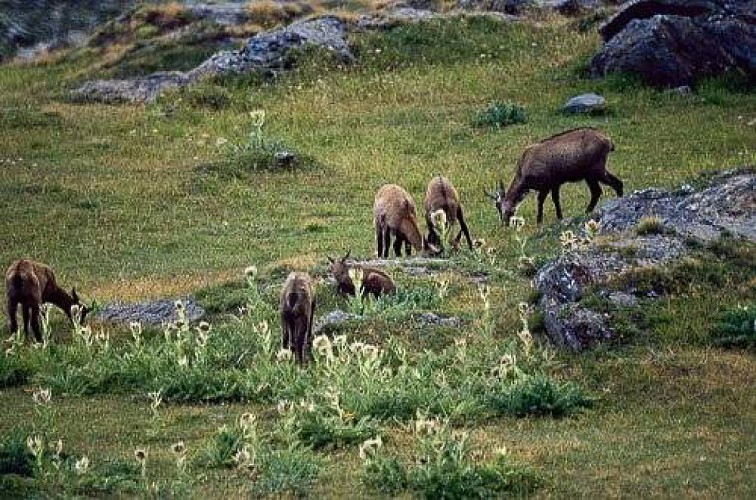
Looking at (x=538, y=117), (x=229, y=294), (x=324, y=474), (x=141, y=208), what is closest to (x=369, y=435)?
(x=324, y=474)

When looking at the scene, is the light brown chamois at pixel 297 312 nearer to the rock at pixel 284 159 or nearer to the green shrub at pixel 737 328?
the green shrub at pixel 737 328

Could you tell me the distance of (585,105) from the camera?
102 ft

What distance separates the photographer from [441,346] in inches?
575

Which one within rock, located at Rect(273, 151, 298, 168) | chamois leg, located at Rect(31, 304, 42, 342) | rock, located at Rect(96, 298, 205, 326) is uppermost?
chamois leg, located at Rect(31, 304, 42, 342)

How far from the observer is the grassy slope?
1148 centimetres

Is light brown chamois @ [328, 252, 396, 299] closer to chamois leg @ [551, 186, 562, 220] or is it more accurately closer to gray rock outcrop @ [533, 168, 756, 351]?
gray rock outcrop @ [533, 168, 756, 351]

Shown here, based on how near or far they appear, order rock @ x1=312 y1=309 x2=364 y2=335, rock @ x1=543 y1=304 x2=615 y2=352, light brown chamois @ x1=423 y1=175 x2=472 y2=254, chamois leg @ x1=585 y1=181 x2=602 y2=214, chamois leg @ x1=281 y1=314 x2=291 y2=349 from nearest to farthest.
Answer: rock @ x1=543 y1=304 x2=615 y2=352 → chamois leg @ x1=281 y1=314 x2=291 y2=349 → rock @ x1=312 y1=309 x2=364 y2=335 → light brown chamois @ x1=423 y1=175 x2=472 y2=254 → chamois leg @ x1=585 y1=181 x2=602 y2=214

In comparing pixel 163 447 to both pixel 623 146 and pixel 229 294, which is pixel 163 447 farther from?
pixel 623 146

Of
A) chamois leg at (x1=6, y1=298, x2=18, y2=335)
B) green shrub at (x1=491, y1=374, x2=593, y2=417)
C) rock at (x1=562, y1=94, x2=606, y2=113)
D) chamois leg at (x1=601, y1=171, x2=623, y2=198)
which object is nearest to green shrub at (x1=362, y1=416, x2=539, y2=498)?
green shrub at (x1=491, y1=374, x2=593, y2=417)

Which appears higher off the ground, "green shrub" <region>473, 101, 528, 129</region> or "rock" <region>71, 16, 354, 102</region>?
"rock" <region>71, 16, 354, 102</region>

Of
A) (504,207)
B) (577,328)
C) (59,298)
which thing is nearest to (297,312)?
(577,328)

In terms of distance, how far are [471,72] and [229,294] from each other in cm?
1825

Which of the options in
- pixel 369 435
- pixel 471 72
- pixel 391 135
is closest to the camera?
pixel 369 435

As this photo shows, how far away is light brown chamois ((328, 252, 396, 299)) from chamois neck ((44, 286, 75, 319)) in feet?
10.3
